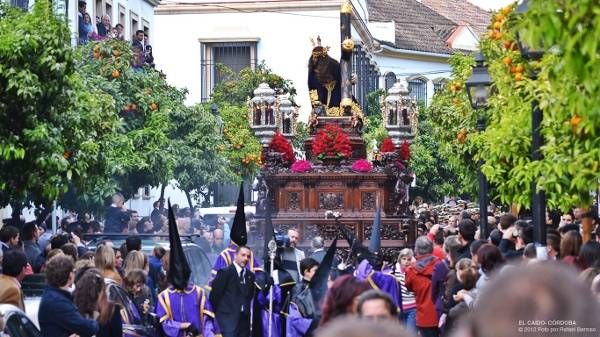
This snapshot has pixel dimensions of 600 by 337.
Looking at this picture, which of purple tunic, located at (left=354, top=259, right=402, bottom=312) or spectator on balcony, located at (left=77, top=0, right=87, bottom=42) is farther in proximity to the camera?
spectator on balcony, located at (left=77, top=0, right=87, bottom=42)

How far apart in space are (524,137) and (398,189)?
1226 cm

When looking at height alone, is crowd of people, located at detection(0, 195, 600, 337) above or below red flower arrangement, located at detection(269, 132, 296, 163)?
below

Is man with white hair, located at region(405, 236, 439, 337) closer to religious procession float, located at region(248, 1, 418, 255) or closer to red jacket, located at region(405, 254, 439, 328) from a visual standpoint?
red jacket, located at region(405, 254, 439, 328)

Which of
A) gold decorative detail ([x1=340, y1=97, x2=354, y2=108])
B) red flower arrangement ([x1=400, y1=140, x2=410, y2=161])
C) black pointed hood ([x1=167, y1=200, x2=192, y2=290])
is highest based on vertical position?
gold decorative detail ([x1=340, y1=97, x2=354, y2=108])

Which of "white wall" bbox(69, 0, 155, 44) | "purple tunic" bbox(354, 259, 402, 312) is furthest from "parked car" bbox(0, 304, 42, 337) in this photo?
"white wall" bbox(69, 0, 155, 44)

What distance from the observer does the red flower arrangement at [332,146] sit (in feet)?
100.0

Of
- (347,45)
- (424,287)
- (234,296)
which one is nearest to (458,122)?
(347,45)

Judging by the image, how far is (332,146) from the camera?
30.5 m

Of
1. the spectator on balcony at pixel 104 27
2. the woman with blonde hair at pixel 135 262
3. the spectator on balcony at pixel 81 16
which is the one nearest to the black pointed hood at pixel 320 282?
the woman with blonde hair at pixel 135 262

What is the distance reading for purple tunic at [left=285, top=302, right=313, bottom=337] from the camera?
14.5m

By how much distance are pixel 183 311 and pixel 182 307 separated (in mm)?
38

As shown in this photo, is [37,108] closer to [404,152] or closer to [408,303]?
[408,303]

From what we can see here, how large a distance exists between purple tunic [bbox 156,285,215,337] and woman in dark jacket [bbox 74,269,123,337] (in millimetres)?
2022

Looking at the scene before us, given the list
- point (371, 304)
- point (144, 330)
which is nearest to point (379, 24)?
point (144, 330)
